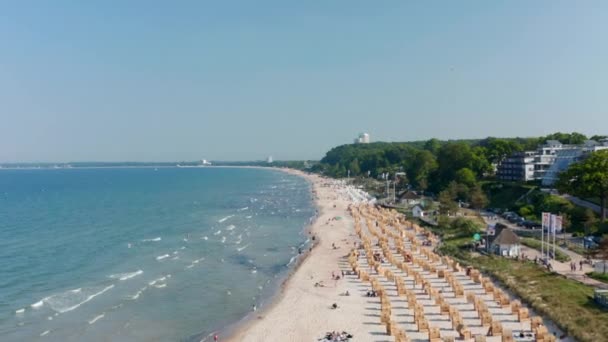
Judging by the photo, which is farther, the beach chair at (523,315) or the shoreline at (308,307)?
the shoreline at (308,307)

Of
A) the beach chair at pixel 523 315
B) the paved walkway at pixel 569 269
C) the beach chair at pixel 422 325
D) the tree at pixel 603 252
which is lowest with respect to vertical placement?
the beach chair at pixel 422 325

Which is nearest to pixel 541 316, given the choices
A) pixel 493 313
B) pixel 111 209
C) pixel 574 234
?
pixel 493 313

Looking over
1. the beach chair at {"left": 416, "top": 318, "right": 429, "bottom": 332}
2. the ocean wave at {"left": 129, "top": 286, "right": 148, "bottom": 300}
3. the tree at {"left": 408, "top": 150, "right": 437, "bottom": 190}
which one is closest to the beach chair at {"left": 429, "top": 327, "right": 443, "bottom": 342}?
the beach chair at {"left": 416, "top": 318, "right": 429, "bottom": 332}

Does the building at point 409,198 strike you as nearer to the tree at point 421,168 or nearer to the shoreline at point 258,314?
the tree at point 421,168

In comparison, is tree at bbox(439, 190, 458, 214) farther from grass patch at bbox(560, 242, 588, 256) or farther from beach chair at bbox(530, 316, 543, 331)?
beach chair at bbox(530, 316, 543, 331)

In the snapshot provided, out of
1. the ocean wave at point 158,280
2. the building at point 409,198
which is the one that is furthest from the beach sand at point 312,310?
the building at point 409,198

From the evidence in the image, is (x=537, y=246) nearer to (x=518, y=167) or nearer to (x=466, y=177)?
(x=466, y=177)

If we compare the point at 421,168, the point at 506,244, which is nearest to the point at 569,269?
the point at 506,244

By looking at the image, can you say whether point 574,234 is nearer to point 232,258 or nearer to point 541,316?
point 541,316
